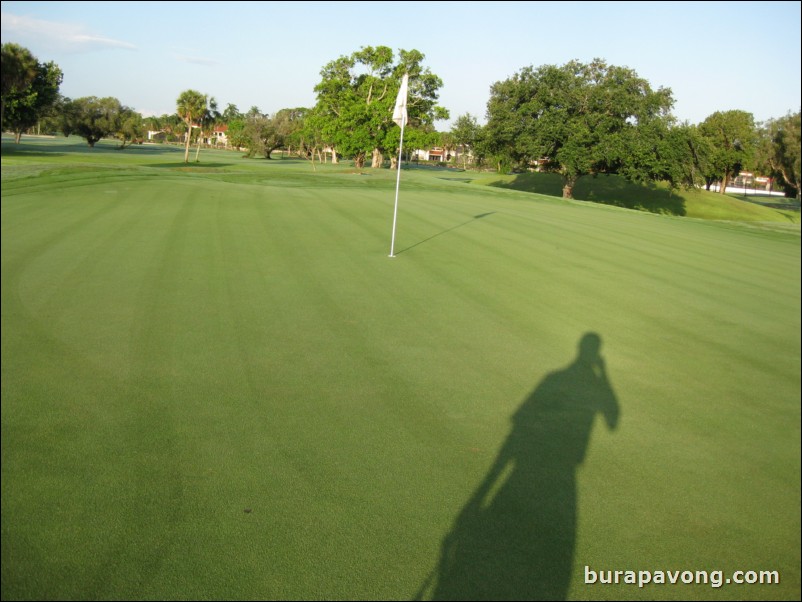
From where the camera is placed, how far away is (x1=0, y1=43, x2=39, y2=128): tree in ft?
131

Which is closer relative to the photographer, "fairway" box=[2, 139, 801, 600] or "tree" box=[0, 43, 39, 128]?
"fairway" box=[2, 139, 801, 600]

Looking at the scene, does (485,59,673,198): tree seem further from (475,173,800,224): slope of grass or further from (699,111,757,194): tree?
(699,111,757,194): tree

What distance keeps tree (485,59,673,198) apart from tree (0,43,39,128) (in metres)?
35.6

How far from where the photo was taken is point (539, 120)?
42000 millimetres

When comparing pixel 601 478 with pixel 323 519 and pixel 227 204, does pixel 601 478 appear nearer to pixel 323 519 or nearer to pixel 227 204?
pixel 323 519

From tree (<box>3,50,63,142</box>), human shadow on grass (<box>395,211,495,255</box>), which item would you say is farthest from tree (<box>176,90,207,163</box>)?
human shadow on grass (<box>395,211,495,255</box>)

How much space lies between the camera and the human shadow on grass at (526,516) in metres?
3.18

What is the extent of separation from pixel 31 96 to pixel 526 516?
54.3 meters

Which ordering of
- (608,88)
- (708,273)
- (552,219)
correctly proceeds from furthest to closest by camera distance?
(608,88), (552,219), (708,273)

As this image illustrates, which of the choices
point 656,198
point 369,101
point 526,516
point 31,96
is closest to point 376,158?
point 369,101

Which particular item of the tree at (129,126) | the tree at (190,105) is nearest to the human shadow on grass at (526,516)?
the tree at (190,105)

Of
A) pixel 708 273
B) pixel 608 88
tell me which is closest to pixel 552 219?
pixel 708 273

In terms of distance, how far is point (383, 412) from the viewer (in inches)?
201

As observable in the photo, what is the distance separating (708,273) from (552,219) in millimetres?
9134
